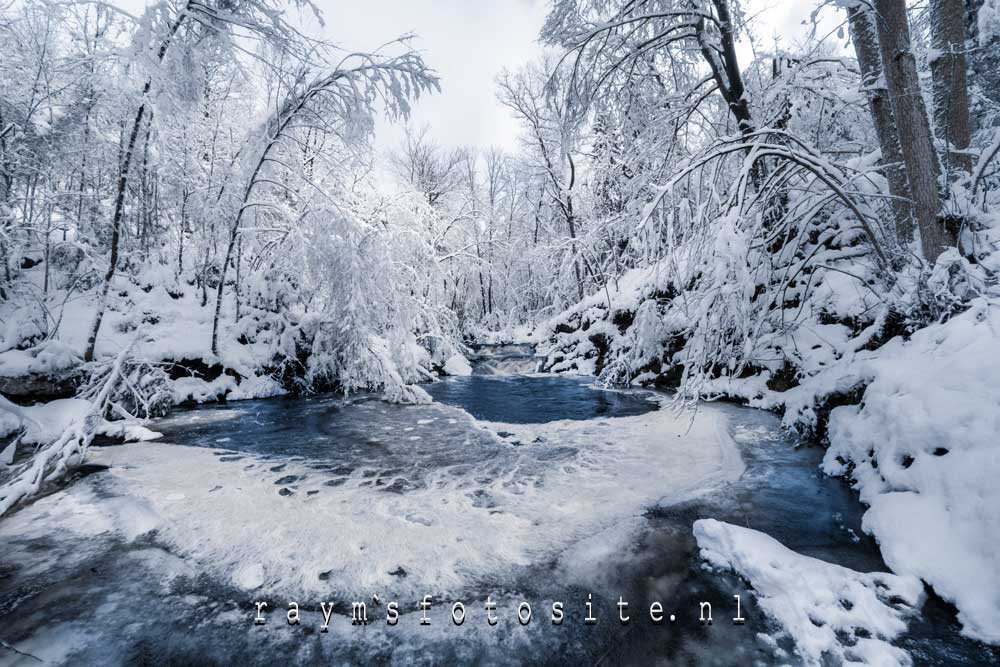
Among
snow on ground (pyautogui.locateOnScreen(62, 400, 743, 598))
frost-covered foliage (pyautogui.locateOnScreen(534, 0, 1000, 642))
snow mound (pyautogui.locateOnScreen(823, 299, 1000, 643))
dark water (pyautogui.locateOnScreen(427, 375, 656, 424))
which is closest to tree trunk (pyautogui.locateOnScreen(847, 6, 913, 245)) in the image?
frost-covered foliage (pyautogui.locateOnScreen(534, 0, 1000, 642))

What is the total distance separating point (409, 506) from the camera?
3766 millimetres

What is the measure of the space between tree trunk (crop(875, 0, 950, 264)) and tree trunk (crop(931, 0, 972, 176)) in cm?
88

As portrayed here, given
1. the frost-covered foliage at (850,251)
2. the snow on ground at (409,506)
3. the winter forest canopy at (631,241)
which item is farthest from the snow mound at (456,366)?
the snow on ground at (409,506)

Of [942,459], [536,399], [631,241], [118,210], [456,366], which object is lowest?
[536,399]

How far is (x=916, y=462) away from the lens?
2.80 m

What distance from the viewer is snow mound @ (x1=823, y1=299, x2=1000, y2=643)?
2.19 m

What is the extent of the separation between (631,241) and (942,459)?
257 centimetres

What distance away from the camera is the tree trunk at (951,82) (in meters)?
→ 4.23

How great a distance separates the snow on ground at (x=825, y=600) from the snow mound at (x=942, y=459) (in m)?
0.23

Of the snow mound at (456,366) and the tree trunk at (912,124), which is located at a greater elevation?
the tree trunk at (912,124)

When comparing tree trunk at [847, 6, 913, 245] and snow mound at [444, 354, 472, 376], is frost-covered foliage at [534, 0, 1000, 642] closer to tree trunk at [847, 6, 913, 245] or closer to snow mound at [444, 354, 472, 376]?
tree trunk at [847, 6, 913, 245]

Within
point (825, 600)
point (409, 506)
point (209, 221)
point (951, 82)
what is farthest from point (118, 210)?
point (951, 82)

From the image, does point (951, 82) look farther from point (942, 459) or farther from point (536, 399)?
point (536, 399)

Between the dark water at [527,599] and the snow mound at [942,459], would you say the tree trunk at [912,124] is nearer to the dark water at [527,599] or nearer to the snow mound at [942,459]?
the snow mound at [942,459]
